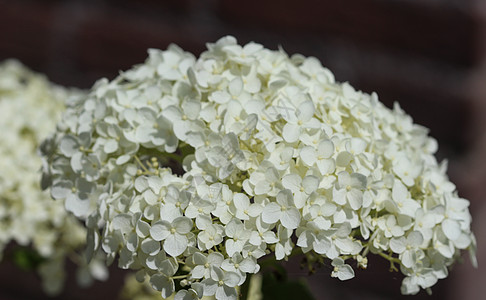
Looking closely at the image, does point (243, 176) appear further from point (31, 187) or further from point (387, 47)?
point (387, 47)

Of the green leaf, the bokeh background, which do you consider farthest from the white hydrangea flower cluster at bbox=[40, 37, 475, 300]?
the bokeh background

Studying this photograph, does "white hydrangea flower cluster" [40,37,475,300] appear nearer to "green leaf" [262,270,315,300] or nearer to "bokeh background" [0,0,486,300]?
"green leaf" [262,270,315,300]

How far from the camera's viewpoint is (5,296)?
137 centimetres

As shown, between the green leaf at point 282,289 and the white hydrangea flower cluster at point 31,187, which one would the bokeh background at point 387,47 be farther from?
the green leaf at point 282,289

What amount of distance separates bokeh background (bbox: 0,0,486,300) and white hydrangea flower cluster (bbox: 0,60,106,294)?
43 centimetres

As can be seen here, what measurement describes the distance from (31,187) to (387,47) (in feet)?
2.34

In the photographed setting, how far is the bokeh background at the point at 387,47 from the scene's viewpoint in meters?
1.14

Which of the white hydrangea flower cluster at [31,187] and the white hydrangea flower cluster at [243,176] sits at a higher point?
the white hydrangea flower cluster at [243,176]

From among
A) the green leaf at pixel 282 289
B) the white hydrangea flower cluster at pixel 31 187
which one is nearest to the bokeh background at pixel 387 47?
the white hydrangea flower cluster at pixel 31 187

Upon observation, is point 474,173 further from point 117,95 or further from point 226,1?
point 117,95

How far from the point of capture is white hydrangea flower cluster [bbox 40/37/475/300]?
41cm

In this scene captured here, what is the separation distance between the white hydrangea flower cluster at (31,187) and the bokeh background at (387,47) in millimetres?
434

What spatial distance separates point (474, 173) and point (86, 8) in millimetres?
789

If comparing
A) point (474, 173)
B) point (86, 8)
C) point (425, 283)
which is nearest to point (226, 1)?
point (86, 8)
